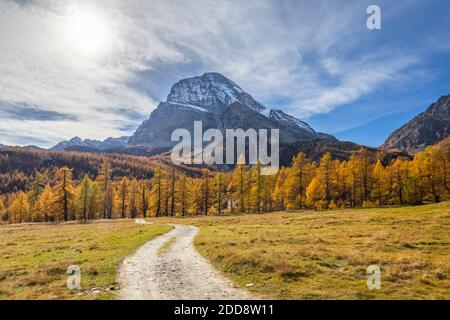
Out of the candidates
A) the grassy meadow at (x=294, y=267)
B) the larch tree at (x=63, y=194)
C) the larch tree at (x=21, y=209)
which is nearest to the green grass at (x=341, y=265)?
the grassy meadow at (x=294, y=267)

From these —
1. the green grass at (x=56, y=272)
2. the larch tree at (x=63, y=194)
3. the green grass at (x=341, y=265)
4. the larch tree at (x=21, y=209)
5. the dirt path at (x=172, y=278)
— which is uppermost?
the larch tree at (x=63, y=194)

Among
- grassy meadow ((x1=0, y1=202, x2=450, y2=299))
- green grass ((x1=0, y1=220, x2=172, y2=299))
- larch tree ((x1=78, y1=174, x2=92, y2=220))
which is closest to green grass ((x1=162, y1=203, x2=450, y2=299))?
grassy meadow ((x1=0, y1=202, x2=450, y2=299))

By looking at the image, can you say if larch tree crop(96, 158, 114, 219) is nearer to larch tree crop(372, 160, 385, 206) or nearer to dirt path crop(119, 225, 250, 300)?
larch tree crop(372, 160, 385, 206)

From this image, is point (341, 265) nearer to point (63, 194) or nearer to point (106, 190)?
point (63, 194)

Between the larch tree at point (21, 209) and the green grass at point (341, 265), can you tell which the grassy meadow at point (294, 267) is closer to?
the green grass at point (341, 265)

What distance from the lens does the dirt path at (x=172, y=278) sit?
13.8 meters

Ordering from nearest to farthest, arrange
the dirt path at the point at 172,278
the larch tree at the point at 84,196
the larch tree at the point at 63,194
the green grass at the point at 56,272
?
the dirt path at the point at 172,278
the green grass at the point at 56,272
the larch tree at the point at 63,194
the larch tree at the point at 84,196

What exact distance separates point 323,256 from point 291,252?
2242mm

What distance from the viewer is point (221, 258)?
2073cm

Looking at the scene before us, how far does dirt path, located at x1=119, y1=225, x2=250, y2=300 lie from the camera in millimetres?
13766

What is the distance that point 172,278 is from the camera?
1652cm

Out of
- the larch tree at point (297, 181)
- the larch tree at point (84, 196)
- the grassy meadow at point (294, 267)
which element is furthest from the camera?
the larch tree at point (84, 196)

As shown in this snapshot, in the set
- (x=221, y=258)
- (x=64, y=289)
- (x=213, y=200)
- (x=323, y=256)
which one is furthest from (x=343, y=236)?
(x=213, y=200)
